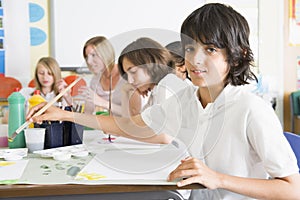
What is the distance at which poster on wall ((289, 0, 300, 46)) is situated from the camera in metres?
3.65

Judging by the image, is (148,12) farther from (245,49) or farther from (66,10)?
(245,49)

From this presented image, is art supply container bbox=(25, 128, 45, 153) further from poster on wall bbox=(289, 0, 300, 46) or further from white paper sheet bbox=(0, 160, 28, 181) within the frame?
poster on wall bbox=(289, 0, 300, 46)

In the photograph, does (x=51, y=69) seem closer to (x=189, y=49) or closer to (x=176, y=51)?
(x=176, y=51)

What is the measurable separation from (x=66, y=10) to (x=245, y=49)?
2426 mm

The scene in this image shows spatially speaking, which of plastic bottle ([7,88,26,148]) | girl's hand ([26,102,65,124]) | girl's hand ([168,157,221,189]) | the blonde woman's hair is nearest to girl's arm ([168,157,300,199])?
girl's hand ([168,157,221,189])

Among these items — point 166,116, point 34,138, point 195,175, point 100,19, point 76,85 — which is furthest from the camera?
point 100,19

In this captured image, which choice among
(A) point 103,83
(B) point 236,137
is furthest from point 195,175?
(A) point 103,83

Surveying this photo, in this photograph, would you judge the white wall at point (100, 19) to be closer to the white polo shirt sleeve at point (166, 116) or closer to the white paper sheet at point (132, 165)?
the white polo shirt sleeve at point (166, 116)

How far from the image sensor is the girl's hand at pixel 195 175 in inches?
35.7

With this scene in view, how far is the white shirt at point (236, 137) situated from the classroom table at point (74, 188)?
0.66 feet

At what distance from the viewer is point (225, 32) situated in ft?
3.59

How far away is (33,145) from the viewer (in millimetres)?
1302

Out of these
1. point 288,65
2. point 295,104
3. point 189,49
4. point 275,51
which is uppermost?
point 189,49

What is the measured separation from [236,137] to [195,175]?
23 cm
